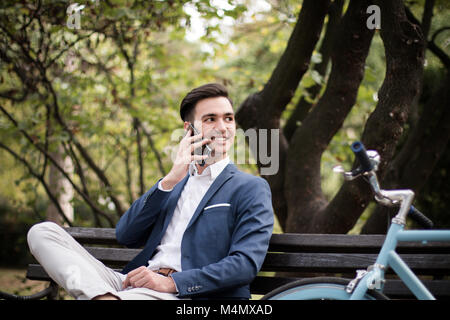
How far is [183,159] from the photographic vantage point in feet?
8.79

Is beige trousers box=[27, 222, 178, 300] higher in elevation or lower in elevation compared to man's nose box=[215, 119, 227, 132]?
lower

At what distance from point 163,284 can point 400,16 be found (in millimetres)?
2387

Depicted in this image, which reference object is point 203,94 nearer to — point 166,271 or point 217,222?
point 217,222

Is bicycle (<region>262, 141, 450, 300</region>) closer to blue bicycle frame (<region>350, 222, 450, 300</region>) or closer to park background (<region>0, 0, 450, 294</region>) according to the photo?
blue bicycle frame (<region>350, 222, 450, 300</region>)

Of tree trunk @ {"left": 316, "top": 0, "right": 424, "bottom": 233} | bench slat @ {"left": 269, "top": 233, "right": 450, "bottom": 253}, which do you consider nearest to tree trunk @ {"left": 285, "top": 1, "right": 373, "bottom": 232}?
tree trunk @ {"left": 316, "top": 0, "right": 424, "bottom": 233}

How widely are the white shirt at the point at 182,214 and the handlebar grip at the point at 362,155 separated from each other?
3.50ft

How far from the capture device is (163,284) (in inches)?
94.7

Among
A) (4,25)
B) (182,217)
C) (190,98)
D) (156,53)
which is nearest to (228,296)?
(182,217)

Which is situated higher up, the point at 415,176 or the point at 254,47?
the point at 254,47

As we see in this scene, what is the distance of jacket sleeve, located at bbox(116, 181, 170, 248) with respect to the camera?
2.78 meters

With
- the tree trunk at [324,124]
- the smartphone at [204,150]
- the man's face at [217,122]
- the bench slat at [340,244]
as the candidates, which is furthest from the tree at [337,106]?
the smartphone at [204,150]

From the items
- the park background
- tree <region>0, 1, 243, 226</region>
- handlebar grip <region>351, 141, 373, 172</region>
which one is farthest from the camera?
tree <region>0, 1, 243, 226</region>

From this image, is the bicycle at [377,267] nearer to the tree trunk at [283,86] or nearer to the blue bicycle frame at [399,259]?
the blue bicycle frame at [399,259]
